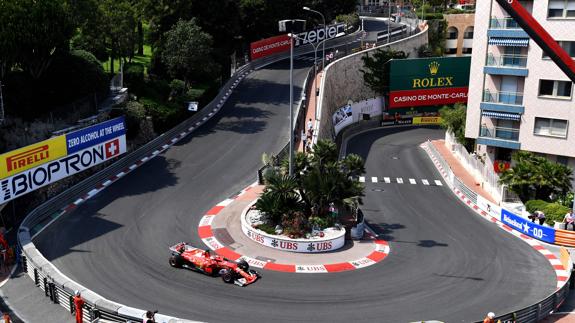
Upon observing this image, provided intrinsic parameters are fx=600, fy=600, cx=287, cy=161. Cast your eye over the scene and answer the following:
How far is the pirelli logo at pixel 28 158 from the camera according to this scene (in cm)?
3250

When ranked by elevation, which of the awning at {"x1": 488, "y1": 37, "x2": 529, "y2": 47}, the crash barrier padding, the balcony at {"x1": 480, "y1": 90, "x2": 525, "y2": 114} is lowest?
the crash barrier padding

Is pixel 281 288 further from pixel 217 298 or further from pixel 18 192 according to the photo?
pixel 18 192

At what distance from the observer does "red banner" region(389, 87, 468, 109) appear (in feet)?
240

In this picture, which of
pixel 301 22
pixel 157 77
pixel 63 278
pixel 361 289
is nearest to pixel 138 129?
pixel 157 77

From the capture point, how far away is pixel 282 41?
79.5 m

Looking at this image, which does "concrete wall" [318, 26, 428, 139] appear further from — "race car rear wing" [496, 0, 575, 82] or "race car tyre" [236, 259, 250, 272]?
"race car rear wing" [496, 0, 575, 82]

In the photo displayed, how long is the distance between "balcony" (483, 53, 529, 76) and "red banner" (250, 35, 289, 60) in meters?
32.5

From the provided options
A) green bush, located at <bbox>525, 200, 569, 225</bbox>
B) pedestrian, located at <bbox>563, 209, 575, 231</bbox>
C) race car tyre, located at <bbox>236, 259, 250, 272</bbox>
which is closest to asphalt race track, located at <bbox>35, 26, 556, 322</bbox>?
race car tyre, located at <bbox>236, 259, 250, 272</bbox>

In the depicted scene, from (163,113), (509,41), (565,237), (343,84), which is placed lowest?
(565,237)

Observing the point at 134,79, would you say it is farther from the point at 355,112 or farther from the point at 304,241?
the point at 304,241

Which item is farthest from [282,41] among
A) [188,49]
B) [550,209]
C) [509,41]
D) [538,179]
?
[550,209]

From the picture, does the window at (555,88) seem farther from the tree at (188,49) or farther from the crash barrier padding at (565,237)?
the tree at (188,49)

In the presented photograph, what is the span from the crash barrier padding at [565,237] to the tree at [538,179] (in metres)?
5.02

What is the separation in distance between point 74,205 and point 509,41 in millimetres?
34635
